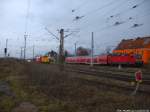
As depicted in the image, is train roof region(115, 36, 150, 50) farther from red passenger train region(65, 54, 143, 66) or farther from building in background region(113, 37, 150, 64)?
red passenger train region(65, 54, 143, 66)

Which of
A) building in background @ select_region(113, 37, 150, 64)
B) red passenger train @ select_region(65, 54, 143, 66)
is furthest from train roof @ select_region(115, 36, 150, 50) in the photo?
red passenger train @ select_region(65, 54, 143, 66)

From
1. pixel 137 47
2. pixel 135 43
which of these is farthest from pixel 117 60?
pixel 135 43

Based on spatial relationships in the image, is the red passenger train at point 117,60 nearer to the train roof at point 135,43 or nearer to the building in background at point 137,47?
the building in background at point 137,47

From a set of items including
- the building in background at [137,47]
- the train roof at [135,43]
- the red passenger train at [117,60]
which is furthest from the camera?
the train roof at [135,43]

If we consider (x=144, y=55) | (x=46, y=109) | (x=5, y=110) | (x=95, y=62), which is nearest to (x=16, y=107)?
(x=5, y=110)

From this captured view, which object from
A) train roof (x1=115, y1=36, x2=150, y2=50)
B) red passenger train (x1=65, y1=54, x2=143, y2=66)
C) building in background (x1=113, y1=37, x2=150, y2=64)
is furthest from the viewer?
train roof (x1=115, y1=36, x2=150, y2=50)

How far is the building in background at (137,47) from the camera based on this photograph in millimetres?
76250

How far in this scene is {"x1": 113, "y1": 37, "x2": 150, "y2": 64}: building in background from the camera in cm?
7625

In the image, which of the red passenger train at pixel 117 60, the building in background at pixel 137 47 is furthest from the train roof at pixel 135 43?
the red passenger train at pixel 117 60

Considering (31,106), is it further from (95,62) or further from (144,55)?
(144,55)

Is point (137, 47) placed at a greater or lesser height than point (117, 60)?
greater

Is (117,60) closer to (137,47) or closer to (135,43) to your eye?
(137,47)

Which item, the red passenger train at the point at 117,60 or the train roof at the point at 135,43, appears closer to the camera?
the red passenger train at the point at 117,60

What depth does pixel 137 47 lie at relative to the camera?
83.7 meters
